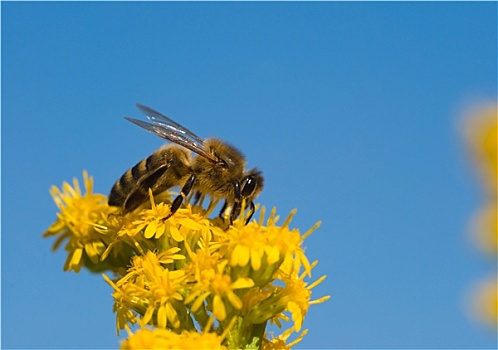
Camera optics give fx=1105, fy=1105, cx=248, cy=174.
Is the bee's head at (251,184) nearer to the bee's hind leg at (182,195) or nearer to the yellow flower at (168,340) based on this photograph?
the bee's hind leg at (182,195)

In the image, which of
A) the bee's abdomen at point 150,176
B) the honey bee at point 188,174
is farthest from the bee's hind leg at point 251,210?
the bee's abdomen at point 150,176

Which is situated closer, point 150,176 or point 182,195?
point 182,195

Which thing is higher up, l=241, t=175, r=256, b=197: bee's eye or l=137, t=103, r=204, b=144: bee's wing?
l=137, t=103, r=204, b=144: bee's wing

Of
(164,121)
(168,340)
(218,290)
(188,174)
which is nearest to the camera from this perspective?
(168,340)

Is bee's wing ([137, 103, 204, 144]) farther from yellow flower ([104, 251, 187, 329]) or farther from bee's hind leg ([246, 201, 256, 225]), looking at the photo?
yellow flower ([104, 251, 187, 329])

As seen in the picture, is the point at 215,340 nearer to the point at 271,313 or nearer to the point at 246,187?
the point at 271,313

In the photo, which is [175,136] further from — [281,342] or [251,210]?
[281,342]

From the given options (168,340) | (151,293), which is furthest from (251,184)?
(168,340)

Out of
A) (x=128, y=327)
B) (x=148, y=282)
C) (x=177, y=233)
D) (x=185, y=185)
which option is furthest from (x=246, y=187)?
(x=128, y=327)

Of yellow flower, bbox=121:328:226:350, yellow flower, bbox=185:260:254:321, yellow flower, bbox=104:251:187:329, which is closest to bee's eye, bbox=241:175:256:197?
yellow flower, bbox=104:251:187:329

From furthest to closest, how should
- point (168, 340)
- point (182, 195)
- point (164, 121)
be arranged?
point (164, 121) < point (182, 195) < point (168, 340)

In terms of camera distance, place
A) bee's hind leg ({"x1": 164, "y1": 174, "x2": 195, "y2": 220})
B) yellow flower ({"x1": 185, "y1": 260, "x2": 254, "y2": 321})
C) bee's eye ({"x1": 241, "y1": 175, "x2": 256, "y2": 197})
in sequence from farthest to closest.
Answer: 1. bee's eye ({"x1": 241, "y1": 175, "x2": 256, "y2": 197})
2. bee's hind leg ({"x1": 164, "y1": 174, "x2": 195, "y2": 220})
3. yellow flower ({"x1": 185, "y1": 260, "x2": 254, "y2": 321})
